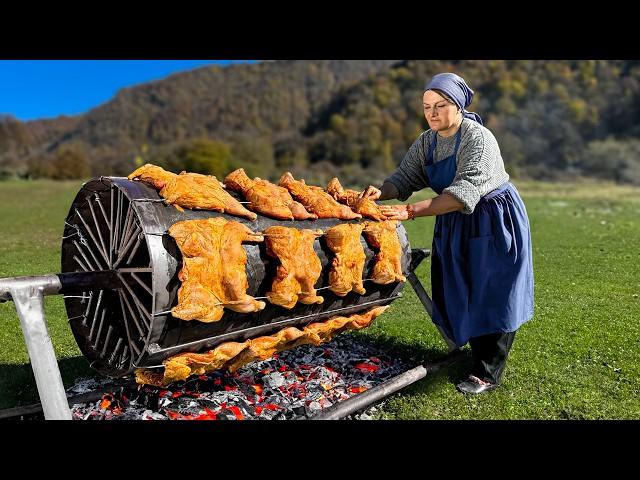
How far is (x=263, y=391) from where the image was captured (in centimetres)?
435

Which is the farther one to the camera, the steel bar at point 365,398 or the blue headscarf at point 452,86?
the blue headscarf at point 452,86

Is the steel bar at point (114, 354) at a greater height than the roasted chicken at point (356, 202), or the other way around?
the roasted chicken at point (356, 202)

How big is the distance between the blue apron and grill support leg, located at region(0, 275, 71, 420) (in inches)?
117

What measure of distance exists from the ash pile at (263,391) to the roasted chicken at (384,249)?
999 mm

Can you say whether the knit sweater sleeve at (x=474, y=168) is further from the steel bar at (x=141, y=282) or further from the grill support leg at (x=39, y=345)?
the grill support leg at (x=39, y=345)

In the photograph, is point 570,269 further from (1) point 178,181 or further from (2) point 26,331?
(2) point 26,331

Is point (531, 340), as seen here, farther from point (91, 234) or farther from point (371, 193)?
point (91, 234)

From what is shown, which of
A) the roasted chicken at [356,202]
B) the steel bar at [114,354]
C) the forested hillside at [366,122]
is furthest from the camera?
the forested hillside at [366,122]

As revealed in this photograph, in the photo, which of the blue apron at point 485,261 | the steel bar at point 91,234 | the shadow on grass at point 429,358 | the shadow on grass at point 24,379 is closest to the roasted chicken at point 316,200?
the blue apron at point 485,261

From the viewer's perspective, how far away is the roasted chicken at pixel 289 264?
3.39 m

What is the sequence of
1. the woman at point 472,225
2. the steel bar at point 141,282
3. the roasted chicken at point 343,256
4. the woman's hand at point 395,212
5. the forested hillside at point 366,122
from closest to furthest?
the steel bar at point 141,282 → the roasted chicken at point 343,256 → the woman at point 472,225 → the woman's hand at point 395,212 → the forested hillside at point 366,122

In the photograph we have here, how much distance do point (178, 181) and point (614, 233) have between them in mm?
11874

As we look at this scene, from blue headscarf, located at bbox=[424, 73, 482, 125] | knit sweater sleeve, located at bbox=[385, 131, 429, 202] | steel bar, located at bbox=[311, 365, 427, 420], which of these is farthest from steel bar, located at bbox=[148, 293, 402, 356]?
blue headscarf, located at bbox=[424, 73, 482, 125]

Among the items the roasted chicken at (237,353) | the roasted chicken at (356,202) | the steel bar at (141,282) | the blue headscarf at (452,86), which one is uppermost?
the blue headscarf at (452,86)
